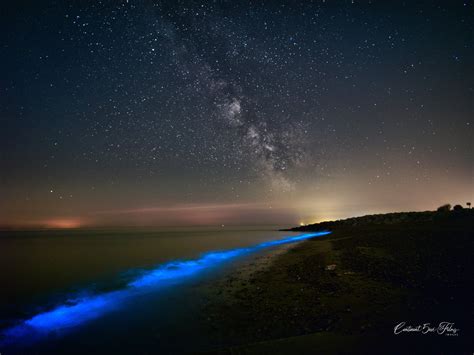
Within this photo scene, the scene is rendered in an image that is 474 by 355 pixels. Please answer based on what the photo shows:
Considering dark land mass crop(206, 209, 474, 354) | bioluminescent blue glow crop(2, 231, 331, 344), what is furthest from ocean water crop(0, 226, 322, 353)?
dark land mass crop(206, 209, 474, 354)

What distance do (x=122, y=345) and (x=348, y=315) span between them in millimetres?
6173

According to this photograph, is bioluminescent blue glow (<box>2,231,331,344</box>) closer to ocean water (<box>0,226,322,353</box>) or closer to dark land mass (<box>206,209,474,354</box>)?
ocean water (<box>0,226,322,353</box>)

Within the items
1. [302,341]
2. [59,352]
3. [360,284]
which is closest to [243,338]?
[302,341]

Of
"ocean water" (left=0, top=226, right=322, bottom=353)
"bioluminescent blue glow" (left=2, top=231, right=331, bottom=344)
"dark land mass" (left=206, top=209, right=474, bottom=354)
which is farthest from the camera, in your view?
"bioluminescent blue glow" (left=2, top=231, right=331, bottom=344)

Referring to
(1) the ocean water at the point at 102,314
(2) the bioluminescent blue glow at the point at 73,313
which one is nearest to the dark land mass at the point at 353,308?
(1) the ocean water at the point at 102,314

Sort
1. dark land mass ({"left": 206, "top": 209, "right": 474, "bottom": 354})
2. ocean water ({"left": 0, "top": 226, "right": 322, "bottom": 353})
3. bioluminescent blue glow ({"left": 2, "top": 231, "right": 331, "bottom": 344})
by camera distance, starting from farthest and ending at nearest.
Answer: bioluminescent blue glow ({"left": 2, "top": 231, "right": 331, "bottom": 344}) → ocean water ({"left": 0, "top": 226, "right": 322, "bottom": 353}) → dark land mass ({"left": 206, "top": 209, "right": 474, "bottom": 354})

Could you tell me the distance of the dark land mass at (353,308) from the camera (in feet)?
18.7

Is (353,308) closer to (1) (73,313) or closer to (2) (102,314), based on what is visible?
(2) (102,314)

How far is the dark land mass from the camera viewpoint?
18.7 ft

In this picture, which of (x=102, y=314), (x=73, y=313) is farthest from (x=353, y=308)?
(x=73, y=313)

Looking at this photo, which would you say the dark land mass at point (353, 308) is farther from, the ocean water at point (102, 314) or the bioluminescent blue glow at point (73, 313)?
the bioluminescent blue glow at point (73, 313)

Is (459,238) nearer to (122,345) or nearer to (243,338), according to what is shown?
(243,338)

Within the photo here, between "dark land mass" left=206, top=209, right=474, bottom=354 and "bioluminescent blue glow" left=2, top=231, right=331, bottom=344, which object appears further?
"bioluminescent blue glow" left=2, top=231, right=331, bottom=344

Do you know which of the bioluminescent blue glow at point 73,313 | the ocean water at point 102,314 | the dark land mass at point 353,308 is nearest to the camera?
the dark land mass at point 353,308
